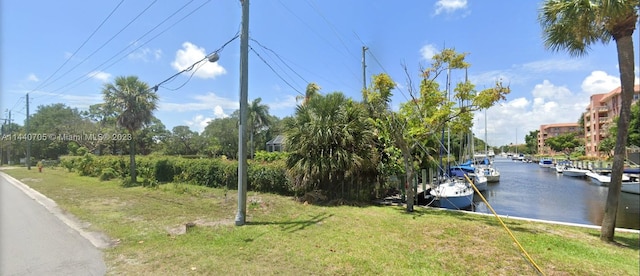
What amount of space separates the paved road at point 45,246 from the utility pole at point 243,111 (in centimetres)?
283

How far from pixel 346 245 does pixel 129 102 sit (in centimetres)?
1808

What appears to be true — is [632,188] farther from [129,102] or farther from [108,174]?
[108,174]

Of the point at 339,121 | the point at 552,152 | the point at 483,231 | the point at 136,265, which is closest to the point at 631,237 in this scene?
the point at 483,231

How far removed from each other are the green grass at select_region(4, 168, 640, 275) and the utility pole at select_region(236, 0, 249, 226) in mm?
585

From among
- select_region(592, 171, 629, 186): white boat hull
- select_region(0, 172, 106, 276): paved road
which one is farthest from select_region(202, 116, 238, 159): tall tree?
select_region(592, 171, 629, 186): white boat hull

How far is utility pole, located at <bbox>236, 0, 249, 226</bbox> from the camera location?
709 centimetres

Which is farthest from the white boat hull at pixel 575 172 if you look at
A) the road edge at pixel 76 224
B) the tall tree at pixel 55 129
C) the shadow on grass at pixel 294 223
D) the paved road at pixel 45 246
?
the tall tree at pixel 55 129

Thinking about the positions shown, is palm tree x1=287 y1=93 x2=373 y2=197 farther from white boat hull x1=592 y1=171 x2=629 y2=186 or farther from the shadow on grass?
white boat hull x1=592 y1=171 x2=629 y2=186

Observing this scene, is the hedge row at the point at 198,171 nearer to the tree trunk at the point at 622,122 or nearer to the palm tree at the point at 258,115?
the tree trunk at the point at 622,122

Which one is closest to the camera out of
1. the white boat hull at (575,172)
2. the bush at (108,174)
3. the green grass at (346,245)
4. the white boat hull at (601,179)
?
the green grass at (346,245)

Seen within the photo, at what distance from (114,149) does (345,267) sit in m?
47.3

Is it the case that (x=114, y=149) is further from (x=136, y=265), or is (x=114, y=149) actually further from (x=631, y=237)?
(x=631, y=237)

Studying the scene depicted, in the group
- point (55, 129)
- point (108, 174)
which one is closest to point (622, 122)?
point (108, 174)

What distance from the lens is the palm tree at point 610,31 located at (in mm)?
5129
